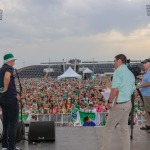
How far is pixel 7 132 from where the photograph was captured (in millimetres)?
5297

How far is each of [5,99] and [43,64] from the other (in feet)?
373

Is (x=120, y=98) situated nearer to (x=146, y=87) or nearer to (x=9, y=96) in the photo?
(x=9, y=96)

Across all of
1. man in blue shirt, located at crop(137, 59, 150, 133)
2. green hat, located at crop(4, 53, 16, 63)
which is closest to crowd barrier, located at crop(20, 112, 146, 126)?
man in blue shirt, located at crop(137, 59, 150, 133)

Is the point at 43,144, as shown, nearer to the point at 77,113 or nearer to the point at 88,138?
the point at 88,138

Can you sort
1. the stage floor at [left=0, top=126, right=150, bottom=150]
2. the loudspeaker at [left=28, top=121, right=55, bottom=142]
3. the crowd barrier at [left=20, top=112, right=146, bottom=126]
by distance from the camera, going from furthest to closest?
the crowd barrier at [left=20, top=112, right=146, bottom=126] → the loudspeaker at [left=28, top=121, right=55, bottom=142] → the stage floor at [left=0, top=126, right=150, bottom=150]

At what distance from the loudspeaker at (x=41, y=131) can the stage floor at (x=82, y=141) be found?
0.39 ft

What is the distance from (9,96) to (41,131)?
1.61 m

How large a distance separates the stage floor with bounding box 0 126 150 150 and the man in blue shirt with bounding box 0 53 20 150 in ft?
3.03

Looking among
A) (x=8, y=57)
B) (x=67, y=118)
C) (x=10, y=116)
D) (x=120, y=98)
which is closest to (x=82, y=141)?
(x=120, y=98)

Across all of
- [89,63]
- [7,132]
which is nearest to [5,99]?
[7,132]

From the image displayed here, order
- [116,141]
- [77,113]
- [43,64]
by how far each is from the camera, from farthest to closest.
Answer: [43,64] < [77,113] < [116,141]

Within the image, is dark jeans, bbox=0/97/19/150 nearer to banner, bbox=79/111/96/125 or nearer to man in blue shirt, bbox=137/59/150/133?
man in blue shirt, bbox=137/59/150/133

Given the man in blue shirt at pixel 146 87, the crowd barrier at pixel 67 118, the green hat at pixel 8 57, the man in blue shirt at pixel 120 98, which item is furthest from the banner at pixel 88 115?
the green hat at pixel 8 57

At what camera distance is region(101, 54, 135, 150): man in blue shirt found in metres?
4.86
